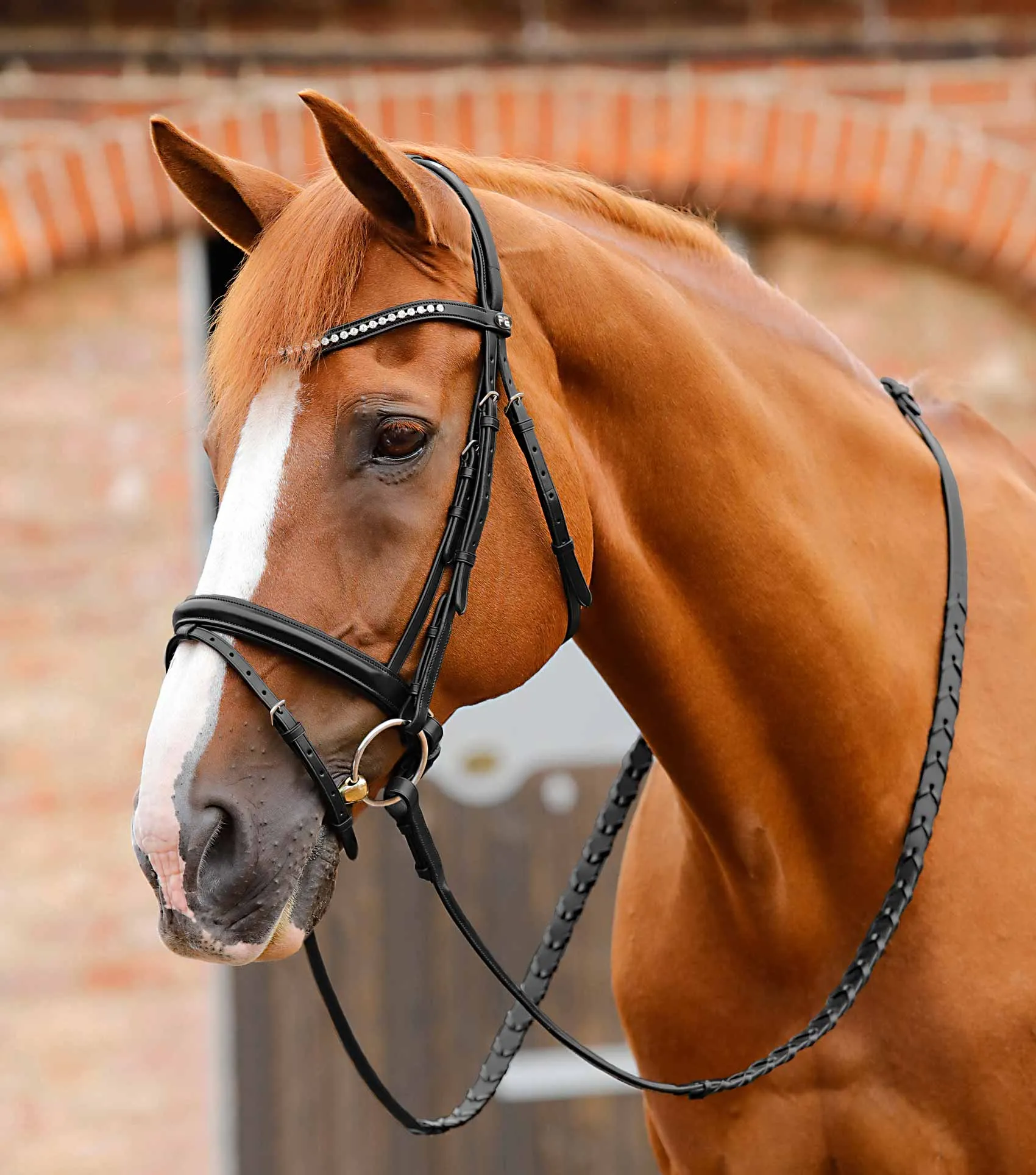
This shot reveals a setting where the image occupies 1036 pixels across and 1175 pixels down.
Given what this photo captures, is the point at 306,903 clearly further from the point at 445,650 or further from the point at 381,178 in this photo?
the point at 381,178

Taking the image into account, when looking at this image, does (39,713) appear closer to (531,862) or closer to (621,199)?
(531,862)

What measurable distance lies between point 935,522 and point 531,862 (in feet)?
9.33

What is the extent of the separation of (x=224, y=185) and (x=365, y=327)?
1.25 feet

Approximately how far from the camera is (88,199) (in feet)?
13.7

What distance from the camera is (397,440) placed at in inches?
61.2

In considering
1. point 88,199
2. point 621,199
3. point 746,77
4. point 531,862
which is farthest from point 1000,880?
point 88,199

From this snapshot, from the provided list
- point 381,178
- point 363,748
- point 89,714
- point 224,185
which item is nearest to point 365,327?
point 381,178

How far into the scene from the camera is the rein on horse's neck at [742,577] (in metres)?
1.75

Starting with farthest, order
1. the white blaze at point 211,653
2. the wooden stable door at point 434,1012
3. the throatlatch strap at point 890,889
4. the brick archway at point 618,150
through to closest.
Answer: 1. the wooden stable door at point 434,1012
2. the brick archway at point 618,150
3. the throatlatch strap at point 890,889
4. the white blaze at point 211,653

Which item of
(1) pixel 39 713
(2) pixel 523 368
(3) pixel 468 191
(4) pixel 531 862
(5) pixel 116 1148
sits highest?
(3) pixel 468 191

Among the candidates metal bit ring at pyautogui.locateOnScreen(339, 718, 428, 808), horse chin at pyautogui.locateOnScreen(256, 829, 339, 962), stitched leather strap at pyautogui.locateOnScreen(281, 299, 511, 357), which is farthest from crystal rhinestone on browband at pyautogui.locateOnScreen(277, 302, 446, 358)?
horse chin at pyautogui.locateOnScreen(256, 829, 339, 962)

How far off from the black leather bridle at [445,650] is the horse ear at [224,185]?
21 centimetres

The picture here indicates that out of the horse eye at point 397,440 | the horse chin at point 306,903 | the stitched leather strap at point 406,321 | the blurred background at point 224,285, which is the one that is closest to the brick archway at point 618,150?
the blurred background at point 224,285

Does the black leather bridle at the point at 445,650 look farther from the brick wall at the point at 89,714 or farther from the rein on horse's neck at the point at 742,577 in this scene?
the brick wall at the point at 89,714
